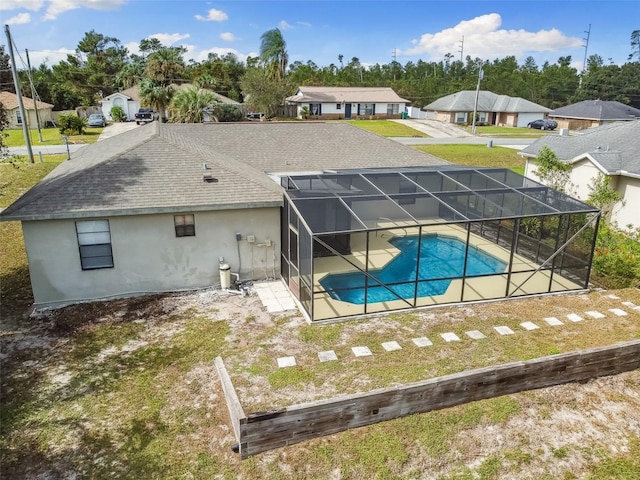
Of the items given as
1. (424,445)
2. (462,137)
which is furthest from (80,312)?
(462,137)

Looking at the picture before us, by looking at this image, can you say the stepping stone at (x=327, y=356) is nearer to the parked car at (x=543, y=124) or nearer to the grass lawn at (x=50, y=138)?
the grass lawn at (x=50, y=138)

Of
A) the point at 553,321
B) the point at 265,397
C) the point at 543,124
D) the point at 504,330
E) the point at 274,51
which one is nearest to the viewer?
the point at 265,397

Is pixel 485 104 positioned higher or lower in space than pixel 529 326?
higher

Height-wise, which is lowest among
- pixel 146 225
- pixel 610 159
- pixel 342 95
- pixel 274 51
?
pixel 146 225

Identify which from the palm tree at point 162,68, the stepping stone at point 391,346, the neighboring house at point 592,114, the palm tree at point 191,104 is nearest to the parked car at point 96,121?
the palm tree at point 162,68

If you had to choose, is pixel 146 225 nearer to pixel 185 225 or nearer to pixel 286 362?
pixel 185 225

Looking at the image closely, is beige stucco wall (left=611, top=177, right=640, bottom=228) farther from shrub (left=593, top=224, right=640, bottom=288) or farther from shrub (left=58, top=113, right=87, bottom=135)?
shrub (left=58, top=113, right=87, bottom=135)

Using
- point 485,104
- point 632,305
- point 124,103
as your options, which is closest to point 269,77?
point 124,103
